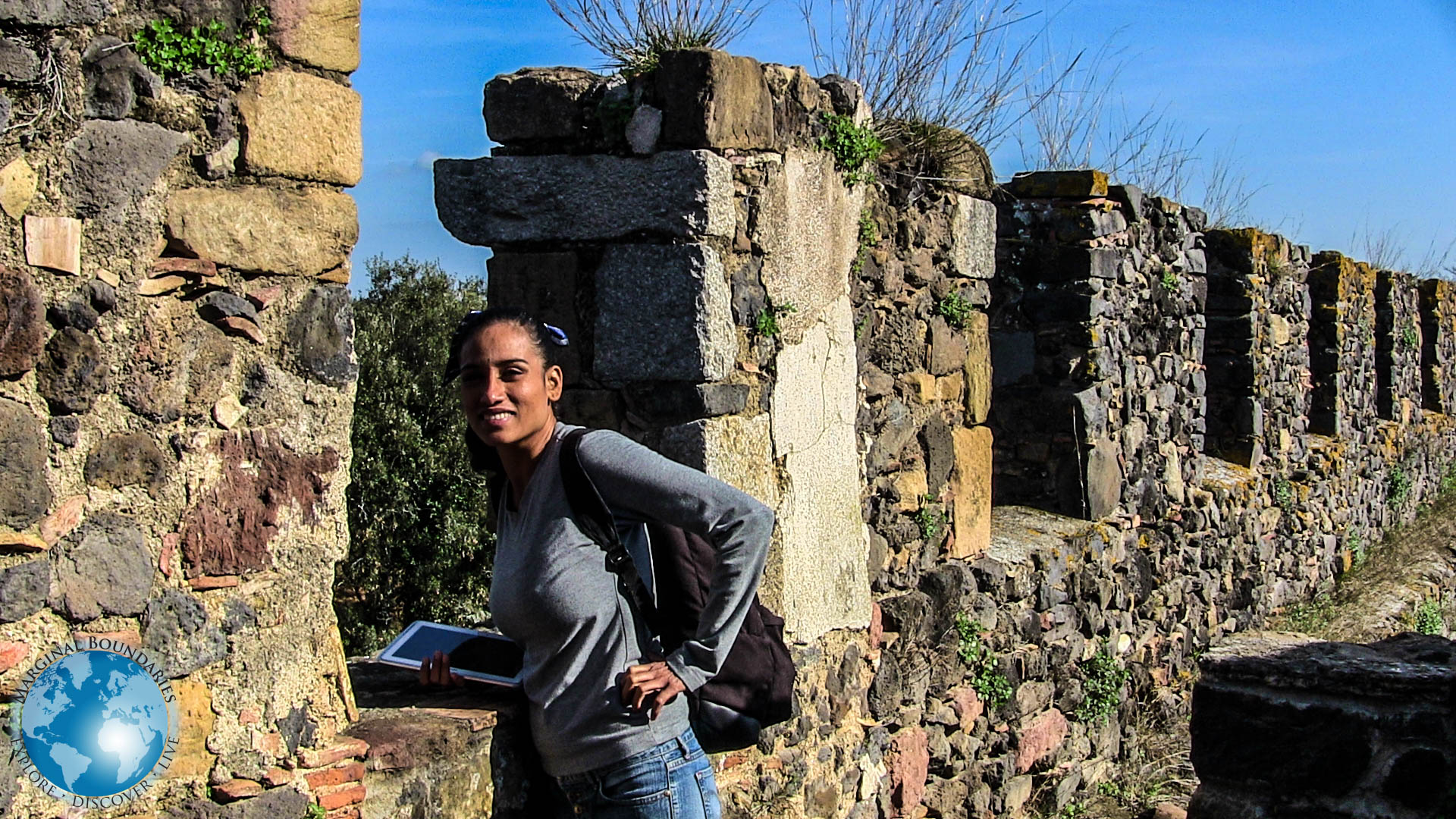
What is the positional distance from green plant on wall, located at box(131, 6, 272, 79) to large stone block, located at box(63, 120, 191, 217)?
0.33 feet

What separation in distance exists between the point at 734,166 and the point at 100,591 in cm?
208

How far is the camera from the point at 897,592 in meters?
4.58

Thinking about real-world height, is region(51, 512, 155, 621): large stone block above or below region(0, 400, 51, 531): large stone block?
below

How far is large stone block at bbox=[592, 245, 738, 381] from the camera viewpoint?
348 centimetres

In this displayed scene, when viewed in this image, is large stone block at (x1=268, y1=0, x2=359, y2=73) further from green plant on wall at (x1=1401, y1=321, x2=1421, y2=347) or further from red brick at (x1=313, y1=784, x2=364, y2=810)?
green plant on wall at (x1=1401, y1=321, x2=1421, y2=347)

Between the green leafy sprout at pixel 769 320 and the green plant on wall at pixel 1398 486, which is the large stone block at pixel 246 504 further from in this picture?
the green plant on wall at pixel 1398 486

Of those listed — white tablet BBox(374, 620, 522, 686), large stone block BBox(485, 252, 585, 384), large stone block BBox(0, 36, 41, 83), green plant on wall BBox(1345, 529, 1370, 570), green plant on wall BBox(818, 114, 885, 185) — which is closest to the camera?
large stone block BBox(0, 36, 41, 83)

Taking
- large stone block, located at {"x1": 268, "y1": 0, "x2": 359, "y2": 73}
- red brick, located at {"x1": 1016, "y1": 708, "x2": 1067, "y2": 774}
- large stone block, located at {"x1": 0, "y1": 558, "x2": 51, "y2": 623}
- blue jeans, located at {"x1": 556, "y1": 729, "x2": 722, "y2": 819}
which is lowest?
red brick, located at {"x1": 1016, "y1": 708, "x2": 1067, "y2": 774}

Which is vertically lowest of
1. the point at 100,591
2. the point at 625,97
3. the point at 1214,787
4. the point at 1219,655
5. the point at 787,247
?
the point at 1214,787

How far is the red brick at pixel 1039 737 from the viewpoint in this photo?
18.1 feet

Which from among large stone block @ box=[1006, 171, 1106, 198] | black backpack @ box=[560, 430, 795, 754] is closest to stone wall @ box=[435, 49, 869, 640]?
black backpack @ box=[560, 430, 795, 754]

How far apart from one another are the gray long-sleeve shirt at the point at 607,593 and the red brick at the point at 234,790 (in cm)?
52

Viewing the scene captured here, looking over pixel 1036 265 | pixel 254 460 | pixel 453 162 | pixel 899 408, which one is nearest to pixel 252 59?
pixel 254 460

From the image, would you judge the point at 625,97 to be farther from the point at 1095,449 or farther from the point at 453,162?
the point at 1095,449
